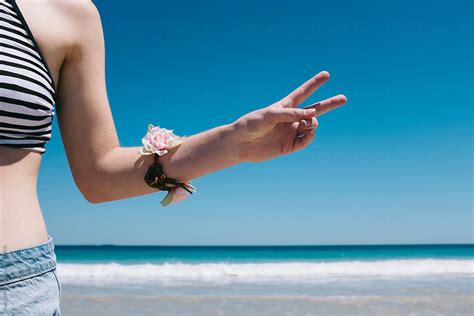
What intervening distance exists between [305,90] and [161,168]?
43 centimetres

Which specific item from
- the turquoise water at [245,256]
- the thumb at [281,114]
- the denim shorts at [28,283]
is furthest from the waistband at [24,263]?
the turquoise water at [245,256]

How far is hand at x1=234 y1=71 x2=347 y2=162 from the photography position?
1.34m

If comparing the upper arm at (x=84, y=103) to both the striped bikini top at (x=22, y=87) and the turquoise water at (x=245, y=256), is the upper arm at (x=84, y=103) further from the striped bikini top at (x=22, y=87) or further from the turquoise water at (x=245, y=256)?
the turquoise water at (x=245, y=256)

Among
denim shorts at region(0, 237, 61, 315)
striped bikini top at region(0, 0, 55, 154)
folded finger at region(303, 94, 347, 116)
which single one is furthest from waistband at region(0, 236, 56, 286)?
folded finger at region(303, 94, 347, 116)

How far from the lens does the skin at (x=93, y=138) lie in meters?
1.37

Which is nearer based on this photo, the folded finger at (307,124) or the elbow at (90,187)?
the folded finger at (307,124)

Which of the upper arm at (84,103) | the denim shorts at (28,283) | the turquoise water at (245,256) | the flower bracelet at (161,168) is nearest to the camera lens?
the denim shorts at (28,283)

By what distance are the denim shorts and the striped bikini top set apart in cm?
28

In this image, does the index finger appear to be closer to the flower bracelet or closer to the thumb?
the thumb

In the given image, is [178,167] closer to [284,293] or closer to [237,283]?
[284,293]

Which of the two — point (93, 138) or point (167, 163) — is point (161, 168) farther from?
point (93, 138)

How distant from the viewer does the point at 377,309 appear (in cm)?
808

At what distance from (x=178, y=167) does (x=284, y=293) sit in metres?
9.17

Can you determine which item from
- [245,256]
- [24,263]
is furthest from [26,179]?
[245,256]
